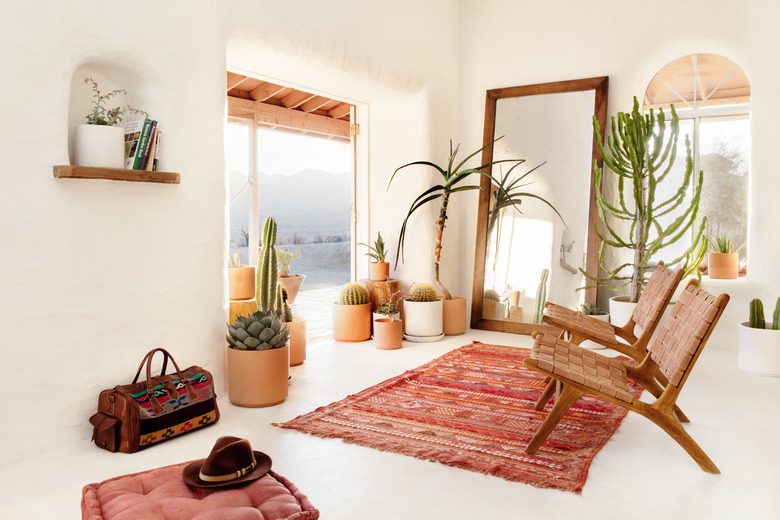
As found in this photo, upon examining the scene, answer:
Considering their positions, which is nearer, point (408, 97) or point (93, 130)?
point (93, 130)

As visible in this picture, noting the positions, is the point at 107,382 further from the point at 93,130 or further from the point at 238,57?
A: the point at 238,57

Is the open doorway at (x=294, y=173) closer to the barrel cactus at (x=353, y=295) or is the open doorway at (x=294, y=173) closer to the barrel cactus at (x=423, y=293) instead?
the barrel cactus at (x=353, y=295)

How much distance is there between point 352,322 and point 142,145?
8.21 feet

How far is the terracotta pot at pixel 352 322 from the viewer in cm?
510

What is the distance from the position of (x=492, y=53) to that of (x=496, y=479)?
447cm

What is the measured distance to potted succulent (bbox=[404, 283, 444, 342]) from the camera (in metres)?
5.18

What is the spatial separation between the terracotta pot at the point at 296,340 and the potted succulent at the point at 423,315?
3.86 feet

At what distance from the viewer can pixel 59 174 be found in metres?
2.73

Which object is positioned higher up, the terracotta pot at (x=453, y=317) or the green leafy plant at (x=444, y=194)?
the green leafy plant at (x=444, y=194)

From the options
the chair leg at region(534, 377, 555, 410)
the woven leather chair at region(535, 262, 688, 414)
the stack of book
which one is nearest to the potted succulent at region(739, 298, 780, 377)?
the woven leather chair at region(535, 262, 688, 414)

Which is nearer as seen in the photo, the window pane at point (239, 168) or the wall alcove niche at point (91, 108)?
the wall alcove niche at point (91, 108)

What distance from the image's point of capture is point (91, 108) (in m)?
3.13

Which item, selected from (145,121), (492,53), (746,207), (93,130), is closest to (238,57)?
(145,121)

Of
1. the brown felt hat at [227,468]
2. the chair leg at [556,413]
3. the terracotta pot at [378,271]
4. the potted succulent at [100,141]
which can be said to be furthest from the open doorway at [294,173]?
the brown felt hat at [227,468]
